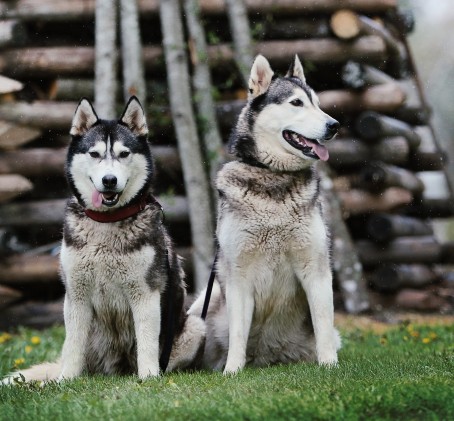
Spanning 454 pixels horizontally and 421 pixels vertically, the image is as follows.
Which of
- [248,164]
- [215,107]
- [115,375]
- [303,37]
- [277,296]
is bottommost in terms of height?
[115,375]

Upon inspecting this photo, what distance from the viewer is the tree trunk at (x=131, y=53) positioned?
29.8 ft

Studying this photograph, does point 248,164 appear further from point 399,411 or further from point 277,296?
point 399,411

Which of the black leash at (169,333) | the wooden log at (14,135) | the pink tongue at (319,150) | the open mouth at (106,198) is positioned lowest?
the black leash at (169,333)

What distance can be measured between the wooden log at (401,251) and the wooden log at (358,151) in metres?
1.12

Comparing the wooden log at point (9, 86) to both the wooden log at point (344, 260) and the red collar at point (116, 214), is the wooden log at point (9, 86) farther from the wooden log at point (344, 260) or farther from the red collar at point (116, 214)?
the red collar at point (116, 214)

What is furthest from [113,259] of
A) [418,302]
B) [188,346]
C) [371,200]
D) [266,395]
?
[418,302]

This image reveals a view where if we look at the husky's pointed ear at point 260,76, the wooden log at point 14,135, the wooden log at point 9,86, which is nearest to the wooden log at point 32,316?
the wooden log at point 14,135

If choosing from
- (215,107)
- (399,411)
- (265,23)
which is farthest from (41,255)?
(399,411)

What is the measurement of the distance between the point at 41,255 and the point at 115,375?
174 inches

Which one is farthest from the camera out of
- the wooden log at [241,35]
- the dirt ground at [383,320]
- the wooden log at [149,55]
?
the wooden log at [149,55]

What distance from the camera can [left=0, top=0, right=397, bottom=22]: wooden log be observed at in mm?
9469

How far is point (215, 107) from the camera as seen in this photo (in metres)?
9.48

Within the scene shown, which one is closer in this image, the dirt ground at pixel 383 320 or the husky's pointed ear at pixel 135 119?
the husky's pointed ear at pixel 135 119

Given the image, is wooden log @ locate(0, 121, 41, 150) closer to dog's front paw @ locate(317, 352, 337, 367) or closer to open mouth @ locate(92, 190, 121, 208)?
open mouth @ locate(92, 190, 121, 208)
